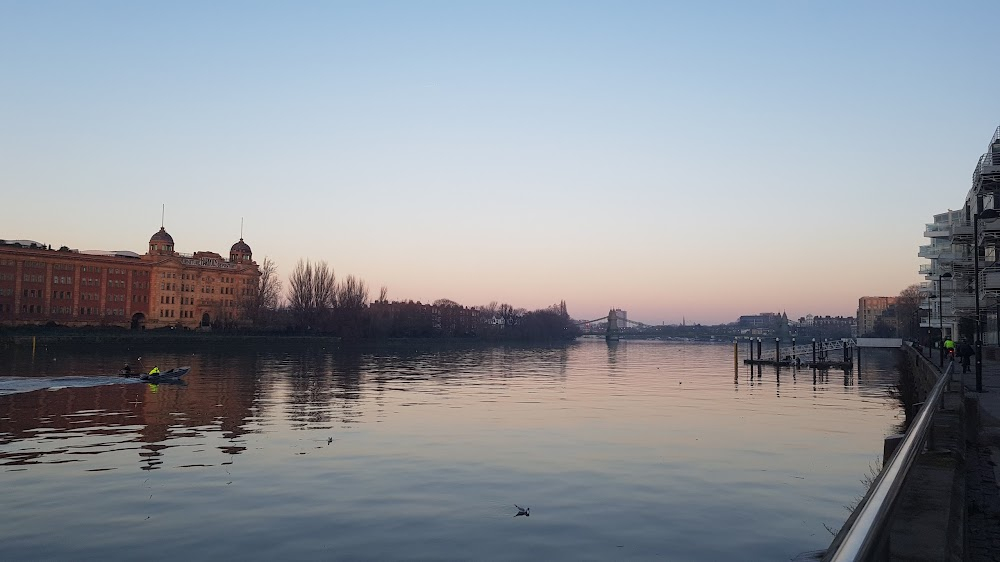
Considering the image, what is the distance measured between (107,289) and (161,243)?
22.6 m

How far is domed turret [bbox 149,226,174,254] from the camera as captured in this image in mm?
192250

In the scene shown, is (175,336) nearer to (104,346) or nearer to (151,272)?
(104,346)

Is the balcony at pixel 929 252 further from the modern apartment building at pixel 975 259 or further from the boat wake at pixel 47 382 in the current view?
the boat wake at pixel 47 382

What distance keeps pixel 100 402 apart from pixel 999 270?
69742 millimetres

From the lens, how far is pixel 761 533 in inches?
748

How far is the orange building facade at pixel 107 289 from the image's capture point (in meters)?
155

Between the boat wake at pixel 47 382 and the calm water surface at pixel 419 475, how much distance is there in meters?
2.16

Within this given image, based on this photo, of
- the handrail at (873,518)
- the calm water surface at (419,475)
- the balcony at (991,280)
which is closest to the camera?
the handrail at (873,518)

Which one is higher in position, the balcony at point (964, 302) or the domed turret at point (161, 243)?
the domed turret at point (161, 243)

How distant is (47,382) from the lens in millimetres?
57531

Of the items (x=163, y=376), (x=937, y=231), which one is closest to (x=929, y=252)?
(x=937, y=231)

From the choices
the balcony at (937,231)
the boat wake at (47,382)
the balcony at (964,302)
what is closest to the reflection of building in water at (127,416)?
the boat wake at (47,382)

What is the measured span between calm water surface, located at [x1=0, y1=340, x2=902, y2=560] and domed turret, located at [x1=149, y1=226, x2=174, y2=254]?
149922mm

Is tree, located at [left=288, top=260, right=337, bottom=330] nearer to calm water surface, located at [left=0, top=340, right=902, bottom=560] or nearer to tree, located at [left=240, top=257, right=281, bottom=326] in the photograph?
tree, located at [left=240, top=257, right=281, bottom=326]
